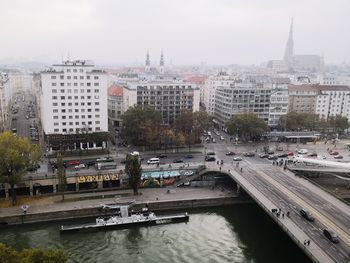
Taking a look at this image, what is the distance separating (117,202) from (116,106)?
184ft

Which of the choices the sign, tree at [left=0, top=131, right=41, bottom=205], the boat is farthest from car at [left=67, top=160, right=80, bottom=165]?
the boat

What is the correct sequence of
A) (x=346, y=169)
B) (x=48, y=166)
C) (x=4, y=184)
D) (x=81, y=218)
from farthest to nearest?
1. (x=48, y=166)
2. (x=346, y=169)
3. (x=4, y=184)
4. (x=81, y=218)

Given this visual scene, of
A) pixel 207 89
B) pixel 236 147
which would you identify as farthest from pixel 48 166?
pixel 207 89

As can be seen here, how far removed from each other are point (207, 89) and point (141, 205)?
77792 millimetres

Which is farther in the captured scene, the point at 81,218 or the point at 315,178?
the point at 315,178

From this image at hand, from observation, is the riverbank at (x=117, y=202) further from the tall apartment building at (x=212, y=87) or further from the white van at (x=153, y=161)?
the tall apartment building at (x=212, y=87)

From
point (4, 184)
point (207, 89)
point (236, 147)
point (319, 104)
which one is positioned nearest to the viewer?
point (4, 184)

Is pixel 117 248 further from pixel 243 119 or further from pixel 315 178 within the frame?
pixel 243 119

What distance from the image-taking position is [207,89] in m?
128

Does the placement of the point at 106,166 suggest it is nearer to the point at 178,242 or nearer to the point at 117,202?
the point at 117,202

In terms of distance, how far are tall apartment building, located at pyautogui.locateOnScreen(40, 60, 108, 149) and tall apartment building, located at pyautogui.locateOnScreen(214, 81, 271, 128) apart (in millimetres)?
39933

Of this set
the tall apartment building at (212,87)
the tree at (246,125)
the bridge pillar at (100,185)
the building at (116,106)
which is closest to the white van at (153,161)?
the bridge pillar at (100,185)

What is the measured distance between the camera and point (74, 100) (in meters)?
80.5

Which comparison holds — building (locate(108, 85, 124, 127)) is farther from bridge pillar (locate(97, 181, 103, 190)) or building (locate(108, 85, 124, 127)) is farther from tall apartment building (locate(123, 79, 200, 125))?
bridge pillar (locate(97, 181, 103, 190))
